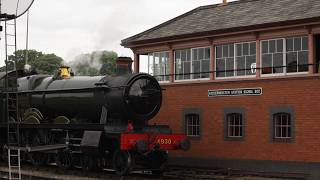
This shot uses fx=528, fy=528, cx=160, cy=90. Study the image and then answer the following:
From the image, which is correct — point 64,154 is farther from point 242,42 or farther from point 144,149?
point 242,42

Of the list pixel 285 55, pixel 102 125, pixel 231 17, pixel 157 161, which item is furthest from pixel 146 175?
pixel 231 17

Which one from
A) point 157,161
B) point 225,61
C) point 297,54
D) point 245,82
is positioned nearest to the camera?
point 157,161

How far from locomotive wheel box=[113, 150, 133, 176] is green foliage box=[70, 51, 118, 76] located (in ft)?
118

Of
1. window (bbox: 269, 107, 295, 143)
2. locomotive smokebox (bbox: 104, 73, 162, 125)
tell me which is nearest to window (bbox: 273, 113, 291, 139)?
window (bbox: 269, 107, 295, 143)

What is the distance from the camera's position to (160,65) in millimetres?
21125

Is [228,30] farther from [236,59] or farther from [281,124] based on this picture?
[281,124]

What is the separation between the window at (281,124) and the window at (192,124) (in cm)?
331

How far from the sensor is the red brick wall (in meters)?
16.0

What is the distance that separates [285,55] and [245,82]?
5.29 ft

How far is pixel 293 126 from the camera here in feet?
53.8

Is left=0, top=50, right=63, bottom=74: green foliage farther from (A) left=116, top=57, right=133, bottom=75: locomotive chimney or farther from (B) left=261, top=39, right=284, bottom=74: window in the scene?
(B) left=261, top=39, right=284, bottom=74: window

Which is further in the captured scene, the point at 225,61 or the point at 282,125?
the point at 225,61

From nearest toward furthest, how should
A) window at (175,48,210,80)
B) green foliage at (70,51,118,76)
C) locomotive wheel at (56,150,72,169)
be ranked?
locomotive wheel at (56,150,72,169) < window at (175,48,210,80) < green foliage at (70,51,118,76)

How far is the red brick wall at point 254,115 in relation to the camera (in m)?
16.0
